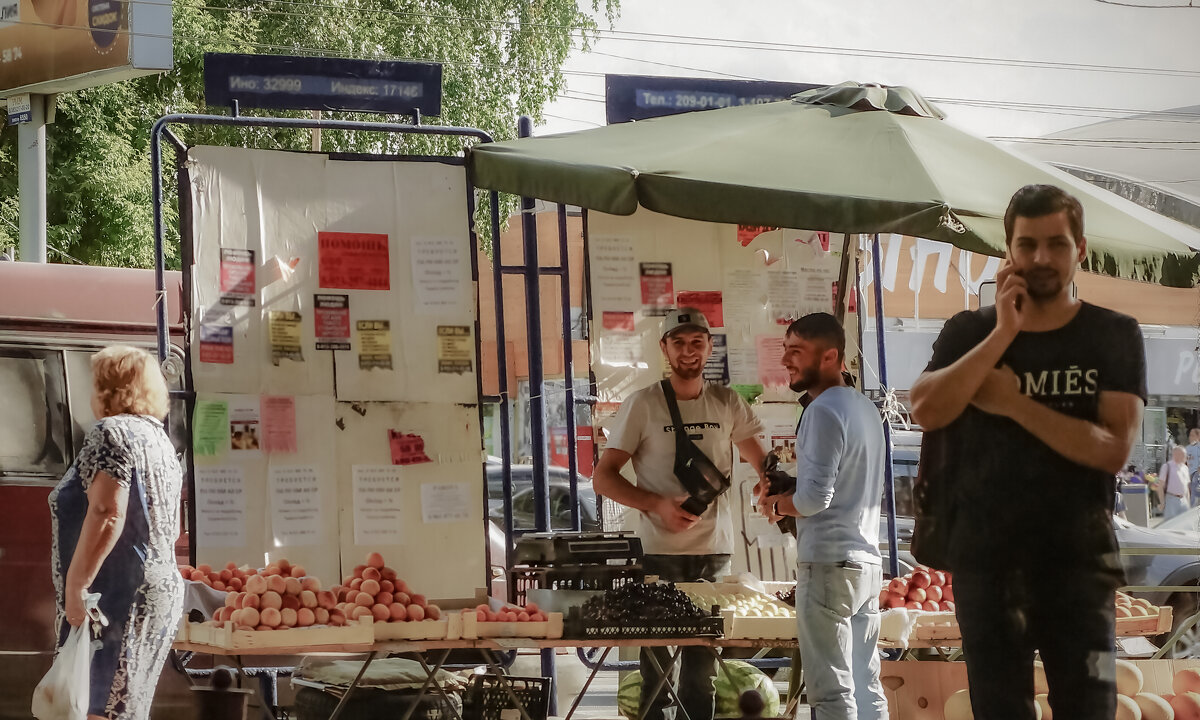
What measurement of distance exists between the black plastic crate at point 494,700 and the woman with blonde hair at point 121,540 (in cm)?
149

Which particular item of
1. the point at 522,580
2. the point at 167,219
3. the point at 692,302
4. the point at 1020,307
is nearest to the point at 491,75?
the point at 167,219

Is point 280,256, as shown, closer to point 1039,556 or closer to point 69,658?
point 69,658

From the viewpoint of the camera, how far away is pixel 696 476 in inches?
255

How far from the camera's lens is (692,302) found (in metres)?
7.45

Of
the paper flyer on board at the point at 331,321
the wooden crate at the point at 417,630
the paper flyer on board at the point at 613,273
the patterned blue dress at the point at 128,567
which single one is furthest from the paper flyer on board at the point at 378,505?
the patterned blue dress at the point at 128,567

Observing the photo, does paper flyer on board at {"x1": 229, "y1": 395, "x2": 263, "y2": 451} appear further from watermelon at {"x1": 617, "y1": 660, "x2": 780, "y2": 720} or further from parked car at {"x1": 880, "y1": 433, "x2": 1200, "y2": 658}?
parked car at {"x1": 880, "y1": 433, "x2": 1200, "y2": 658}

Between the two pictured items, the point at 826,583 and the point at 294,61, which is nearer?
the point at 826,583

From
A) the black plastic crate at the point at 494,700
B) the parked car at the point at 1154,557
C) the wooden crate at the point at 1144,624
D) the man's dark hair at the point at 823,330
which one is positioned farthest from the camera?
the parked car at the point at 1154,557

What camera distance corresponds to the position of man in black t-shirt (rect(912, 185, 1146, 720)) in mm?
3496

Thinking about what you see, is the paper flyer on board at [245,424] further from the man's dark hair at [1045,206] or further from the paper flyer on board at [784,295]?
the man's dark hair at [1045,206]

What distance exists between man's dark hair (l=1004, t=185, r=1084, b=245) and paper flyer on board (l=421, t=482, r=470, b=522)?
12.1 ft

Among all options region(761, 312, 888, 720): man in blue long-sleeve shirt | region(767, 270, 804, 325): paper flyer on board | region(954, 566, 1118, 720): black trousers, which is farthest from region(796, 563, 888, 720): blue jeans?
region(767, 270, 804, 325): paper flyer on board

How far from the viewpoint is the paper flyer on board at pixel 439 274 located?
6.82 metres

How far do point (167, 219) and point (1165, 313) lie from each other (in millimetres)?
12425
